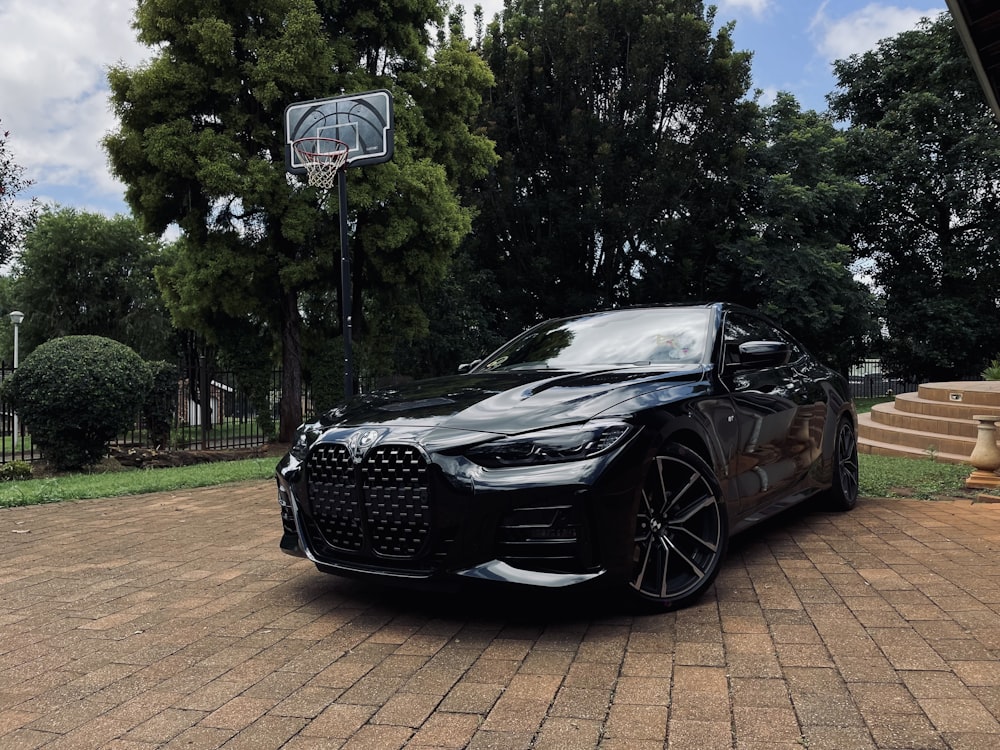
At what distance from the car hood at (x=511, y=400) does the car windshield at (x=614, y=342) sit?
21 centimetres

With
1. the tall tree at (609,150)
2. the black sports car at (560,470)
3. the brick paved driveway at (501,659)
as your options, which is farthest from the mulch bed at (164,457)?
the tall tree at (609,150)

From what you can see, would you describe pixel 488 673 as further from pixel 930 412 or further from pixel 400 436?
pixel 930 412

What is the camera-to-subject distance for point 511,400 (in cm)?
337

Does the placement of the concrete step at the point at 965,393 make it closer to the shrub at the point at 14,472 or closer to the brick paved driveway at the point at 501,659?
the brick paved driveway at the point at 501,659

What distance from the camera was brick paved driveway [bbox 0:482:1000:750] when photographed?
225 centimetres

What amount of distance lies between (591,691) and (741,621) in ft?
3.17

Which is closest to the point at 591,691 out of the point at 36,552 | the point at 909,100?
the point at 36,552

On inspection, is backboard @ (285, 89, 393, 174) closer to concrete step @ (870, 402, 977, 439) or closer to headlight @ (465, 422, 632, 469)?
headlight @ (465, 422, 632, 469)

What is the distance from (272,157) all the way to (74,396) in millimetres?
7277

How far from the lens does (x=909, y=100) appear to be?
2794cm

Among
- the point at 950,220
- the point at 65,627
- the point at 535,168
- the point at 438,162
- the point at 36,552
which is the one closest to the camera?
the point at 65,627

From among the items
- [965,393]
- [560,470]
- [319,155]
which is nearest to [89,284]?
[319,155]

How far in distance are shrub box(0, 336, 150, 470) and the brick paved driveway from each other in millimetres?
6592

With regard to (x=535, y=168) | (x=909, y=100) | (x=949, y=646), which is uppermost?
(x=909, y=100)
